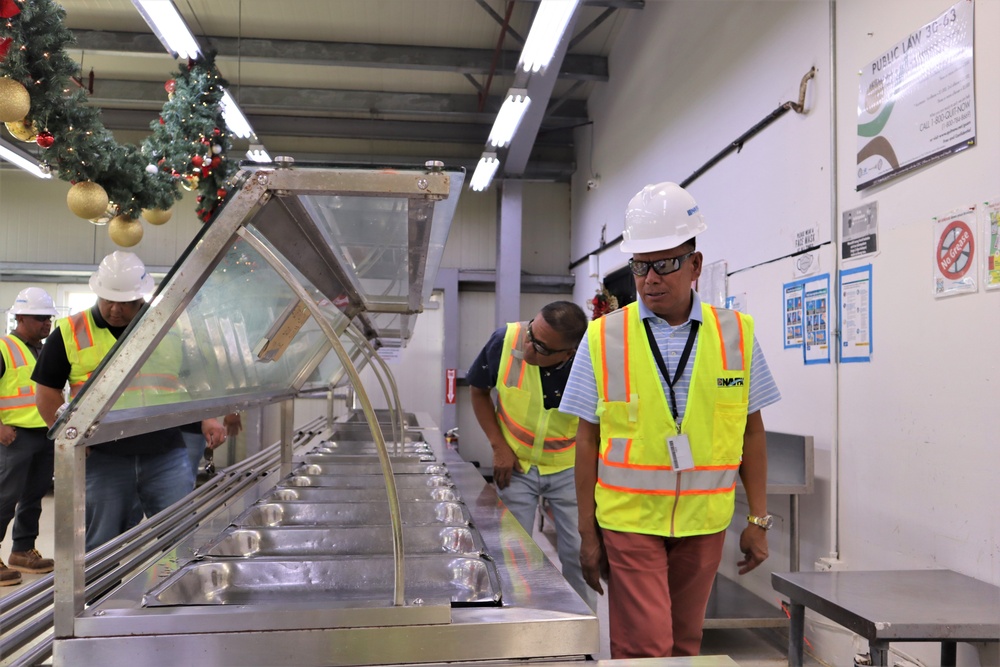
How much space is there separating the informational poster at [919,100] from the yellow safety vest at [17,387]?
4.73 m

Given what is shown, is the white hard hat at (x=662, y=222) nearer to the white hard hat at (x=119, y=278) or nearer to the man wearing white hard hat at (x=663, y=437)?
the man wearing white hard hat at (x=663, y=437)

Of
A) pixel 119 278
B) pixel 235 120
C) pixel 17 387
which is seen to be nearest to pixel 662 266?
pixel 119 278

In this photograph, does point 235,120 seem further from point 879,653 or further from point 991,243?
point 879,653

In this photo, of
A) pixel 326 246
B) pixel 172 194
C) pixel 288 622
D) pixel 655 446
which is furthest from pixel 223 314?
pixel 172 194

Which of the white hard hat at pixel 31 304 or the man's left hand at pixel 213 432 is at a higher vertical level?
the white hard hat at pixel 31 304

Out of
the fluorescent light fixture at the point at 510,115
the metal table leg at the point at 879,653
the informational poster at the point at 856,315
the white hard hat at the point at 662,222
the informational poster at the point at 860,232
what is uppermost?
the fluorescent light fixture at the point at 510,115

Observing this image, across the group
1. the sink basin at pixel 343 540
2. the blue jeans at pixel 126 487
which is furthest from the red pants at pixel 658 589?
the blue jeans at pixel 126 487

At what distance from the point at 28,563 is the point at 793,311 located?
179 inches

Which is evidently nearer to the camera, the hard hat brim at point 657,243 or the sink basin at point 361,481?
the hard hat brim at point 657,243

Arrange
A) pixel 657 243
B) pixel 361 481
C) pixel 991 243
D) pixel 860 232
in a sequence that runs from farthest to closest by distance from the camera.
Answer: pixel 860 232 < pixel 361 481 < pixel 991 243 < pixel 657 243

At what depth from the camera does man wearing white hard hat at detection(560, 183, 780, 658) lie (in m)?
1.86

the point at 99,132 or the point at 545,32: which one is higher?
the point at 545,32

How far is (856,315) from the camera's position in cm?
317

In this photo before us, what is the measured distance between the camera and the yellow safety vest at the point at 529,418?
281 centimetres
